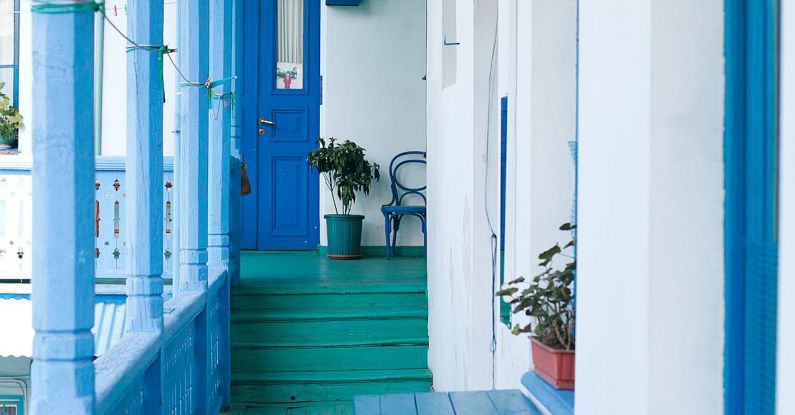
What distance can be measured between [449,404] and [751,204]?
1.22 m

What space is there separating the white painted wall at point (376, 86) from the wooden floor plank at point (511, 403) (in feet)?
18.9

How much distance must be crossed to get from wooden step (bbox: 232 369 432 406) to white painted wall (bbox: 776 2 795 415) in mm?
4135

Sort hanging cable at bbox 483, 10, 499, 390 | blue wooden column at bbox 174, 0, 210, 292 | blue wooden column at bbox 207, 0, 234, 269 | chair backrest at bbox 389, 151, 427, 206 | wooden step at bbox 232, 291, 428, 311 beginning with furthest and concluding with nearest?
chair backrest at bbox 389, 151, 427, 206
wooden step at bbox 232, 291, 428, 311
blue wooden column at bbox 207, 0, 234, 269
blue wooden column at bbox 174, 0, 210, 292
hanging cable at bbox 483, 10, 499, 390

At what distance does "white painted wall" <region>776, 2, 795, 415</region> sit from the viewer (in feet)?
3.69

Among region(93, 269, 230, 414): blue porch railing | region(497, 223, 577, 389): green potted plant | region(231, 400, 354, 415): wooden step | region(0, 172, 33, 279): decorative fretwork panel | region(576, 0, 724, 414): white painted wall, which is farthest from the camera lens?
region(0, 172, 33, 279): decorative fretwork panel

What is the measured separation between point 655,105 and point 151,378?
220 cm

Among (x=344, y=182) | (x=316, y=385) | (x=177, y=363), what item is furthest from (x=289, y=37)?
(x=177, y=363)

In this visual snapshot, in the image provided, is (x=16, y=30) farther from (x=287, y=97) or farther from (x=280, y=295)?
(x=280, y=295)

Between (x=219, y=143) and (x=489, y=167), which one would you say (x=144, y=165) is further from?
(x=219, y=143)

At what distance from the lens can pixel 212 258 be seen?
538cm

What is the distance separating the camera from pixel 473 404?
2293mm

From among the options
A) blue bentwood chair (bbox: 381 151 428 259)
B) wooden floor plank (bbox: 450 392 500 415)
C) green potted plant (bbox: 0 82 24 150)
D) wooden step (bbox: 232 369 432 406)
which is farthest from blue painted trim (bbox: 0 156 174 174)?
wooden floor plank (bbox: 450 392 500 415)

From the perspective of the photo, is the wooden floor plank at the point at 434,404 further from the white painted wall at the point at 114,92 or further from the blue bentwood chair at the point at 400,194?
the white painted wall at the point at 114,92

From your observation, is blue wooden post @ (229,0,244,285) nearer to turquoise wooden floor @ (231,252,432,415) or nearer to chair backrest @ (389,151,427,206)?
turquoise wooden floor @ (231,252,432,415)
